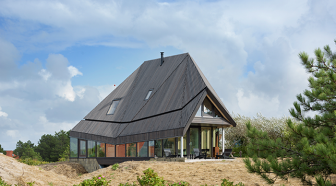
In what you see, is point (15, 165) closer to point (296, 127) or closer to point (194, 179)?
point (194, 179)

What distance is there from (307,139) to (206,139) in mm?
13452

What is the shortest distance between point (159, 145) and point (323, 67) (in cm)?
1158

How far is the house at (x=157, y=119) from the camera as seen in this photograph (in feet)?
59.1

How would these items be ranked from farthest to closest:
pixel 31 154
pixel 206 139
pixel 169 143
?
pixel 31 154 < pixel 206 139 < pixel 169 143

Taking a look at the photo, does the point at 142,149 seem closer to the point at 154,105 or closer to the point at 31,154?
the point at 154,105

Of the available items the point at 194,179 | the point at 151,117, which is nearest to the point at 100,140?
the point at 151,117

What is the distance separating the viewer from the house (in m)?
18.0

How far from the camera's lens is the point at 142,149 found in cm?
1886

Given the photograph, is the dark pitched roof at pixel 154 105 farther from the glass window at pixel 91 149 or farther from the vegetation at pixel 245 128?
the vegetation at pixel 245 128

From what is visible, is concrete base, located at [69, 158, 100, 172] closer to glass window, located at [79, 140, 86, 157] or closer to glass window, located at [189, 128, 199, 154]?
glass window, located at [79, 140, 86, 157]

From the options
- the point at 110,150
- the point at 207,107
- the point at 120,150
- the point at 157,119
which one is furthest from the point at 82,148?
the point at 207,107

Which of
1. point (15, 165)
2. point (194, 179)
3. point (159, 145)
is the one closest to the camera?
point (194, 179)

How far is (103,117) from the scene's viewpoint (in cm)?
2277

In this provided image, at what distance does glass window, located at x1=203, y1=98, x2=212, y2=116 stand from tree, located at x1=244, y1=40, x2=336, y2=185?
10.2 metres
